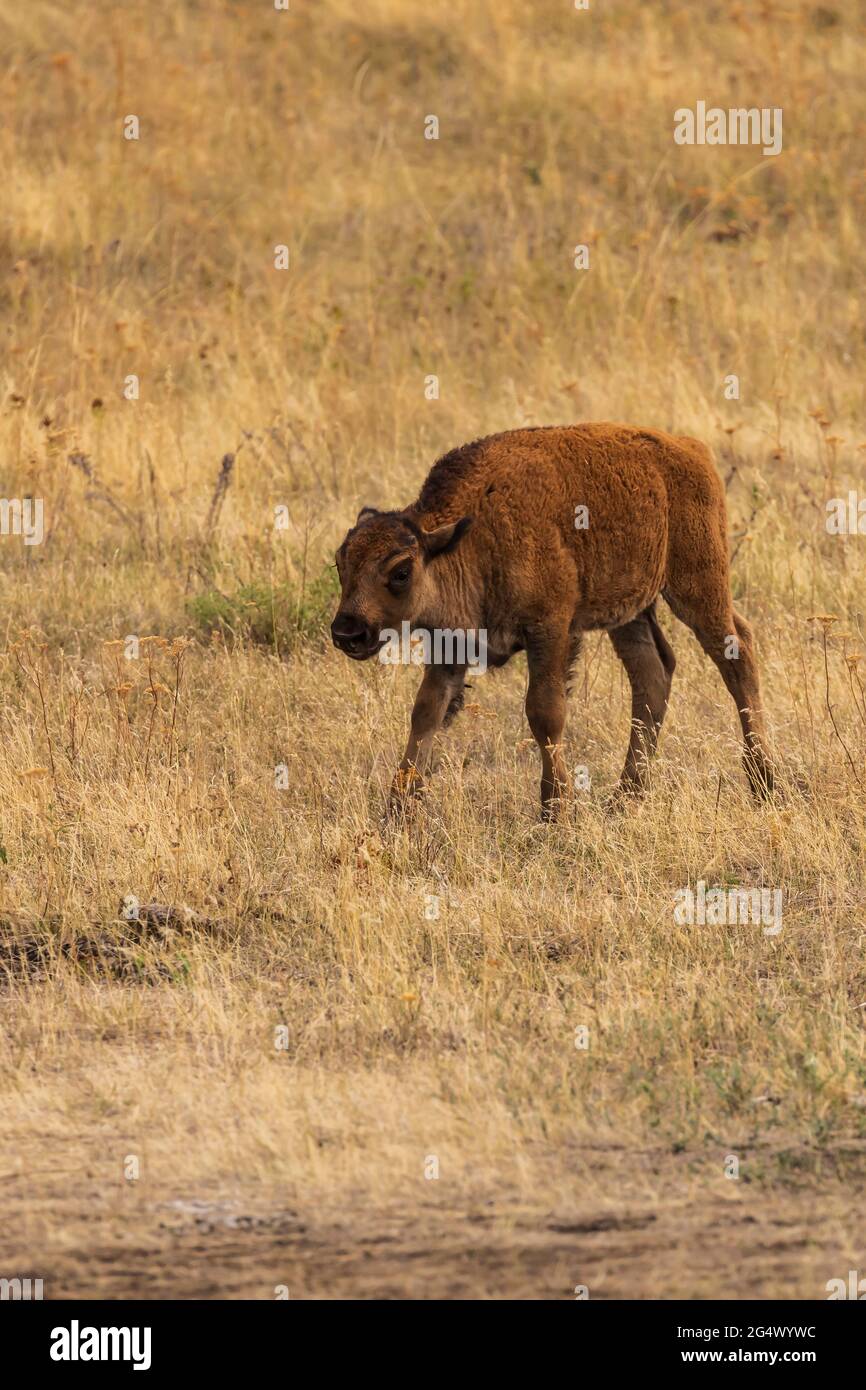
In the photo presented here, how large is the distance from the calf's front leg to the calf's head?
53 centimetres

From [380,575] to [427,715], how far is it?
2.74 ft

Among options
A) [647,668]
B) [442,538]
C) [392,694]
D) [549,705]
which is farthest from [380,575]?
[392,694]

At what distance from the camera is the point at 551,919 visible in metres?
7.22

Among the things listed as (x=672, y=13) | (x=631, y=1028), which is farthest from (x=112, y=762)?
(x=672, y=13)

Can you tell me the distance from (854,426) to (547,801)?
6436mm

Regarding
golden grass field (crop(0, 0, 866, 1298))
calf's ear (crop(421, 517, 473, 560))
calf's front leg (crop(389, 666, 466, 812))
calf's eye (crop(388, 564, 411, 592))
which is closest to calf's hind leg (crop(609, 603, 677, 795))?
golden grass field (crop(0, 0, 866, 1298))

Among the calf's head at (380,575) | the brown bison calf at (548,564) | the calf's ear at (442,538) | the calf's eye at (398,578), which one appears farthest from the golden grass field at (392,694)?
the calf's ear at (442,538)

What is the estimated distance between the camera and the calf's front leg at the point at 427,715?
8.20 m

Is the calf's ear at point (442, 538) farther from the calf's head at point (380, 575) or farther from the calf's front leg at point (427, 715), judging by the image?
the calf's front leg at point (427, 715)

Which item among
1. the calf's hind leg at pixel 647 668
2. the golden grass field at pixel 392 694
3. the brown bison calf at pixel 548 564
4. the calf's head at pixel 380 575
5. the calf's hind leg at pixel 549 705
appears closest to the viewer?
the golden grass field at pixel 392 694

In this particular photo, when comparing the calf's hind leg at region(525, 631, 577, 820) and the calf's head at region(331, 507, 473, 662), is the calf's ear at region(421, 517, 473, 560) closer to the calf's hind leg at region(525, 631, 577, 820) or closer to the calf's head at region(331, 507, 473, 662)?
the calf's head at region(331, 507, 473, 662)

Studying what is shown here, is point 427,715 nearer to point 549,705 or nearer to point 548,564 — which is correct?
point 549,705

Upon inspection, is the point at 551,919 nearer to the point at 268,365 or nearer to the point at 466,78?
the point at 268,365

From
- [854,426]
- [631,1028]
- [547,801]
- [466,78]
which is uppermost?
[466,78]
